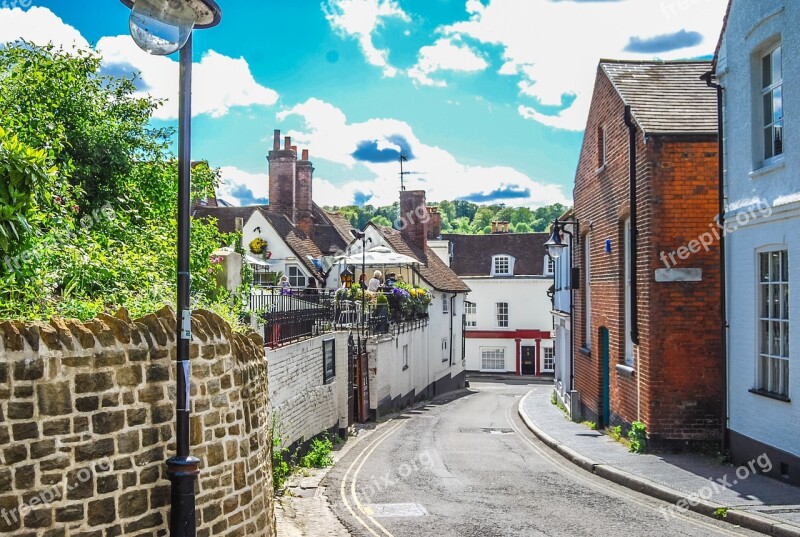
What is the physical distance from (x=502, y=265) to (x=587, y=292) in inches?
1343

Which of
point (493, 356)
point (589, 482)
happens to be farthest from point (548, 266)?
point (589, 482)

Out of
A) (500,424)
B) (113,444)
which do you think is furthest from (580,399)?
(113,444)

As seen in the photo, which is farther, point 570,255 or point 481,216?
point 481,216

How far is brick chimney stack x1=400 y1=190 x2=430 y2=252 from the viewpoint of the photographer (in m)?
45.5

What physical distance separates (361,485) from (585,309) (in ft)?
40.3

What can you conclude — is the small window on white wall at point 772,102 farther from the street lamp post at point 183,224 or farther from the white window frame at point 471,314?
the white window frame at point 471,314

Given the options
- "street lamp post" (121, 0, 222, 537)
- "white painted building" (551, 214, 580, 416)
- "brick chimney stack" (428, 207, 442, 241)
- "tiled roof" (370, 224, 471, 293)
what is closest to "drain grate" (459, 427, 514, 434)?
"white painted building" (551, 214, 580, 416)

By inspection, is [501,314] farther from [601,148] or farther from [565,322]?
[601,148]

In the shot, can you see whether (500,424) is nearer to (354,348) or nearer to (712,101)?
(354,348)

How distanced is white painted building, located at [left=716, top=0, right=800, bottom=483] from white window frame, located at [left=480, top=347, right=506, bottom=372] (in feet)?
136

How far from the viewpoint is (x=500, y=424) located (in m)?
24.3

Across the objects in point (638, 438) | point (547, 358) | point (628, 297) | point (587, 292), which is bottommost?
point (547, 358)

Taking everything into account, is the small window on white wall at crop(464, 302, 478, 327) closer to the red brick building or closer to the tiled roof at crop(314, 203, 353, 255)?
the tiled roof at crop(314, 203, 353, 255)

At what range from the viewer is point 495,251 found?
58344 mm
